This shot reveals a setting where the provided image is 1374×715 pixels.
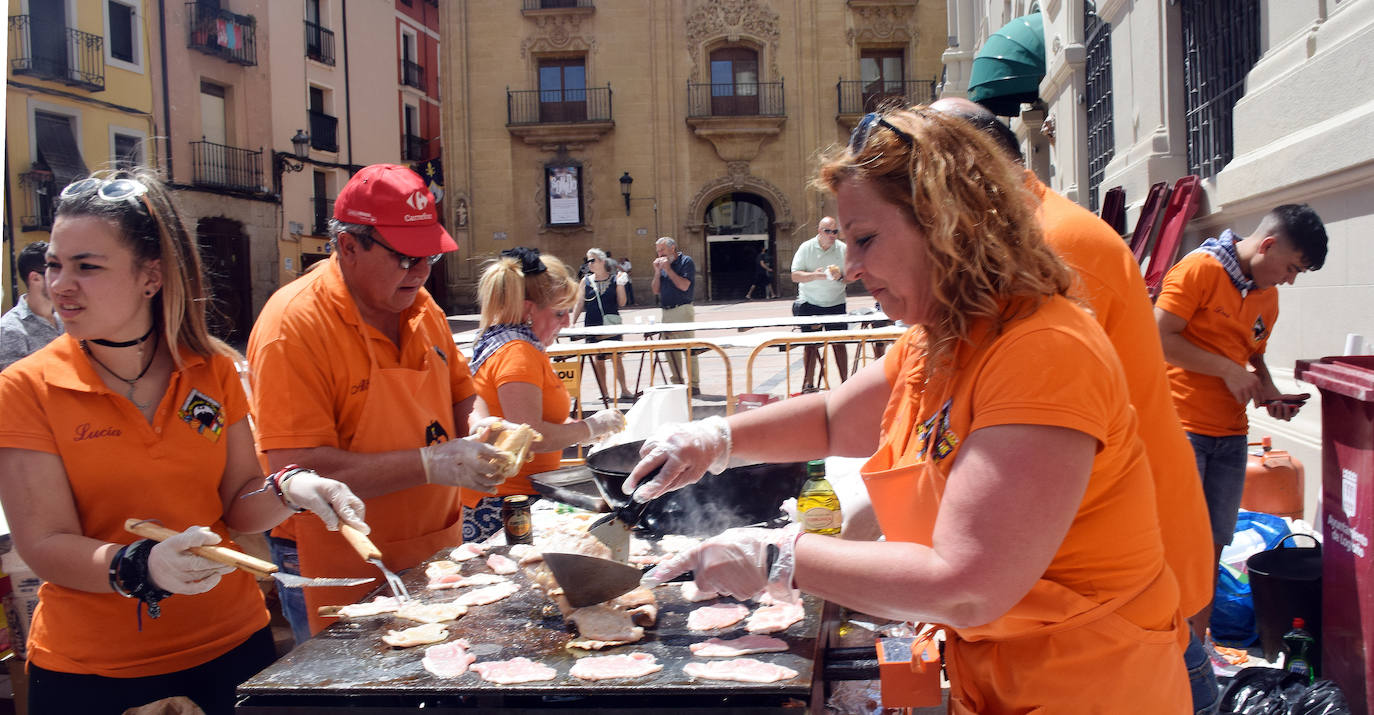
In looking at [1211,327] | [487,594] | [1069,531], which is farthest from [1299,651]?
[487,594]

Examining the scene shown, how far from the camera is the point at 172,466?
225 centimetres

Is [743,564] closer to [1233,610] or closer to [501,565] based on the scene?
[501,565]

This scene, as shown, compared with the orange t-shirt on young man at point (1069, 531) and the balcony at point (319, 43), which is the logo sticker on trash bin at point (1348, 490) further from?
the balcony at point (319, 43)

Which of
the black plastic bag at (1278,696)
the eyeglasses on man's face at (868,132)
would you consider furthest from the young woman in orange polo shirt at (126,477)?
the black plastic bag at (1278,696)

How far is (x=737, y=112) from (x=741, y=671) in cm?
2777

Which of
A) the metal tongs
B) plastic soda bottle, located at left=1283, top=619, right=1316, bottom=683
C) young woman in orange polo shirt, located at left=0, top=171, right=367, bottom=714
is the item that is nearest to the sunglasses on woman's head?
young woman in orange polo shirt, located at left=0, top=171, right=367, bottom=714

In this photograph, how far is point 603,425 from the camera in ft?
13.2

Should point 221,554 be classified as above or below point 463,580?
above

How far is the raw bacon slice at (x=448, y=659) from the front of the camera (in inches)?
75.3

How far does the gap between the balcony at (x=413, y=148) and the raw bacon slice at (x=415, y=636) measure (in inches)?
1166

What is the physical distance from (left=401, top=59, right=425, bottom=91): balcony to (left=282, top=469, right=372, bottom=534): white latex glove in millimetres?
30127

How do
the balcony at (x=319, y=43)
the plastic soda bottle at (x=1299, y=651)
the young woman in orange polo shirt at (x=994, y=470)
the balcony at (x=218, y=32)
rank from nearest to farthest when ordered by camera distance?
1. the young woman in orange polo shirt at (x=994, y=470)
2. the plastic soda bottle at (x=1299, y=651)
3. the balcony at (x=218, y=32)
4. the balcony at (x=319, y=43)

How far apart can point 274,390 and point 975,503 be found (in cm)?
195

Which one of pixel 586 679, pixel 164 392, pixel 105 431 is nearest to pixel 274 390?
pixel 164 392
